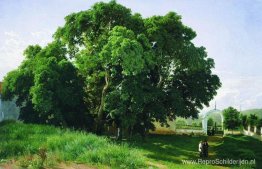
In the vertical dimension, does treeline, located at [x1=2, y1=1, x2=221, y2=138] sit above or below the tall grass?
above

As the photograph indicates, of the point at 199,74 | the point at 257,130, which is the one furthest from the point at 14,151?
the point at 257,130

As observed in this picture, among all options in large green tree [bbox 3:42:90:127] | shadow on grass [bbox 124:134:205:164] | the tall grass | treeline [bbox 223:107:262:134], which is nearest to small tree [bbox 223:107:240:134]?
treeline [bbox 223:107:262:134]

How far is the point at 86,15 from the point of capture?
35.8m

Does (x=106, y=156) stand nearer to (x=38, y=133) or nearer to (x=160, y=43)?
(x=38, y=133)

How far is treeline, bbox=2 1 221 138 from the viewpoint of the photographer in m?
33.2

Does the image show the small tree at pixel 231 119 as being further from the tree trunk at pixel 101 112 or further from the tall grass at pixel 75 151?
the tall grass at pixel 75 151

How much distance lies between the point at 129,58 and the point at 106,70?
19.0 ft

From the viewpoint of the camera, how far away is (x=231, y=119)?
64688mm

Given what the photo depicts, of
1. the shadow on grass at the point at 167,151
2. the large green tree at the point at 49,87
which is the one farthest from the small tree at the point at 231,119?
the large green tree at the point at 49,87

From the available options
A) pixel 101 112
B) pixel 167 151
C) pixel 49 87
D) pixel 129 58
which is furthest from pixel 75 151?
pixel 101 112

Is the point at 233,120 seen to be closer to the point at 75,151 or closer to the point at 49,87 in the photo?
the point at 49,87

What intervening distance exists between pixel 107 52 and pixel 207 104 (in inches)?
822

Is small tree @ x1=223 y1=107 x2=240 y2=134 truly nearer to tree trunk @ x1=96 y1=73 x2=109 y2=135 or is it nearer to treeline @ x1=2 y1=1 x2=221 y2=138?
treeline @ x1=2 y1=1 x2=221 y2=138

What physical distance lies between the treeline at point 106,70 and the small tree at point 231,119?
24.8 metres
